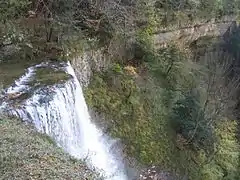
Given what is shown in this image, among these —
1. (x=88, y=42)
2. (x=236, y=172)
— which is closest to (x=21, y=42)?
(x=88, y=42)

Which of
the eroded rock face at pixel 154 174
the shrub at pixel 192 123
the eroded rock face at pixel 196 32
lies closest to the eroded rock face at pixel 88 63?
the shrub at pixel 192 123

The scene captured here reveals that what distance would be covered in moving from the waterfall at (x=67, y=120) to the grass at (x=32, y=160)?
3.78ft

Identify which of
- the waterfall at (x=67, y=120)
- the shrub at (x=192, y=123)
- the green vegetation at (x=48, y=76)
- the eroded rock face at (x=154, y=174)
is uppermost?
the green vegetation at (x=48, y=76)

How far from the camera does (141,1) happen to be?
18.0m

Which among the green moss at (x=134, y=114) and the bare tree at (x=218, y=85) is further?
the bare tree at (x=218, y=85)

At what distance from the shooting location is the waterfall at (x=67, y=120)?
9.77 metres

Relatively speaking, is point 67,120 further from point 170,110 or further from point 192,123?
point 170,110

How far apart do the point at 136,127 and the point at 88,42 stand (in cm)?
373

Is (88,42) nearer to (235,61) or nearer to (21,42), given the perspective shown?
(21,42)

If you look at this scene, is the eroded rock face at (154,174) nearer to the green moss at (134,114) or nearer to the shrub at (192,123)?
the green moss at (134,114)

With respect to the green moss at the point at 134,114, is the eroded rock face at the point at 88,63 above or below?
above

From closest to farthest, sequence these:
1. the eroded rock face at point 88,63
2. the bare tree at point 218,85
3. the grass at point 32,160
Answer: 1. the grass at point 32,160
2. the eroded rock face at point 88,63
3. the bare tree at point 218,85

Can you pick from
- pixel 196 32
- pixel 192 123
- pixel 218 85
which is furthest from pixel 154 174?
→ pixel 196 32

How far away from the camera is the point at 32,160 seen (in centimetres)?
719
